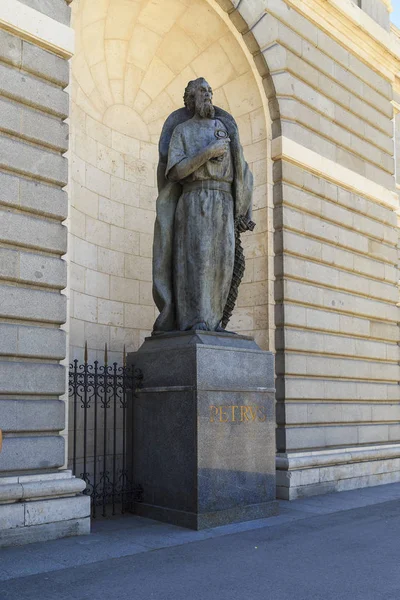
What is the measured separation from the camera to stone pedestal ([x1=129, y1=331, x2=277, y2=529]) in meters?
7.67

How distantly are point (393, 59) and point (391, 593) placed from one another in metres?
12.2

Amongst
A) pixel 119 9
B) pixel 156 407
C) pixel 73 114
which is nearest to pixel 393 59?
pixel 119 9

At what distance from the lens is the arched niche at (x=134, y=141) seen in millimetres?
10555

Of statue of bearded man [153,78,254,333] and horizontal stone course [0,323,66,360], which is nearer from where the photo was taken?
horizontal stone course [0,323,66,360]

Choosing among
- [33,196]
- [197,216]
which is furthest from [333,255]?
[33,196]

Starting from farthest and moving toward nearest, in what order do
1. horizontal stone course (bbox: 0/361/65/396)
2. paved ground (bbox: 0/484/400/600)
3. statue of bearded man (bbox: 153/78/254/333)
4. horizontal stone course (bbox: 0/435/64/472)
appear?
statue of bearded man (bbox: 153/78/254/333)
horizontal stone course (bbox: 0/361/65/396)
horizontal stone course (bbox: 0/435/64/472)
paved ground (bbox: 0/484/400/600)

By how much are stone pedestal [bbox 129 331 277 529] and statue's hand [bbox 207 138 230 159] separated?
2.25 metres

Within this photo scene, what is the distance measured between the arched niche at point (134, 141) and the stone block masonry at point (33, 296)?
2.42 metres

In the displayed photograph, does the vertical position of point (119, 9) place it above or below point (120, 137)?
above

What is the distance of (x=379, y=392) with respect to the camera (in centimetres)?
1316

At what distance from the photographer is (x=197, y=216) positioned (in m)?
8.45

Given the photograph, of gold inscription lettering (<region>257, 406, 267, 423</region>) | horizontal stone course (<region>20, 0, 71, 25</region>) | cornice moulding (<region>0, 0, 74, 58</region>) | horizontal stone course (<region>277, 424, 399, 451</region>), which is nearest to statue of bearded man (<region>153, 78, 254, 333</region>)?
gold inscription lettering (<region>257, 406, 267, 423</region>)

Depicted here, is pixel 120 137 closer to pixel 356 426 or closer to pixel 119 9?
pixel 119 9

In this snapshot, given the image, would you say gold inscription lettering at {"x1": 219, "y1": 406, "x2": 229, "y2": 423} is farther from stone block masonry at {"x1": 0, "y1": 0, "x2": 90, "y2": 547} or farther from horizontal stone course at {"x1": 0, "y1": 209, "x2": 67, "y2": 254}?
horizontal stone course at {"x1": 0, "y1": 209, "x2": 67, "y2": 254}
